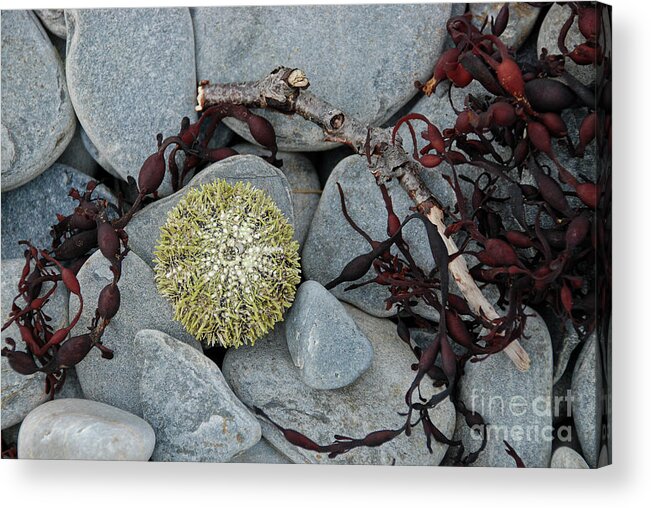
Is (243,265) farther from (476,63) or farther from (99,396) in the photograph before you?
(476,63)

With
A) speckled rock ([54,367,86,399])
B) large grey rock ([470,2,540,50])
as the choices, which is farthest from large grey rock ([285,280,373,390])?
large grey rock ([470,2,540,50])

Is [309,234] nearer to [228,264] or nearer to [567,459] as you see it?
[228,264]

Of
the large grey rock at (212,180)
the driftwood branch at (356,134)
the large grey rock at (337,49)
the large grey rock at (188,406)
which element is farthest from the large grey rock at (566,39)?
the large grey rock at (188,406)

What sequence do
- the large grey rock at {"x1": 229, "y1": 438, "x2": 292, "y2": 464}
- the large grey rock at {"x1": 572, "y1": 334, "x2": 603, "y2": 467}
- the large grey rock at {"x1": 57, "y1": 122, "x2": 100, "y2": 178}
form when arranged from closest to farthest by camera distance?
the large grey rock at {"x1": 572, "y1": 334, "x2": 603, "y2": 467} → the large grey rock at {"x1": 229, "y1": 438, "x2": 292, "y2": 464} → the large grey rock at {"x1": 57, "y1": 122, "x2": 100, "y2": 178}

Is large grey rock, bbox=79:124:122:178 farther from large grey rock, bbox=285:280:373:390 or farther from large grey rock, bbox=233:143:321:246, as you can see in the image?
large grey rock, bbox=285:280:373:390

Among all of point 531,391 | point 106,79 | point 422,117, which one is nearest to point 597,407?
point 531,391

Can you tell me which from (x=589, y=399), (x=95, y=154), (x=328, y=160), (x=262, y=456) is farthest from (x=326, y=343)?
(x=95, y=154)
